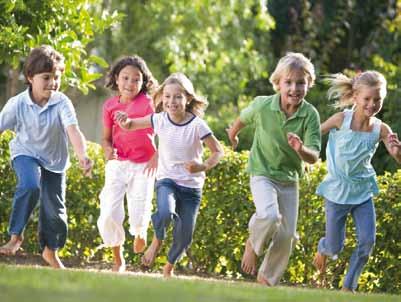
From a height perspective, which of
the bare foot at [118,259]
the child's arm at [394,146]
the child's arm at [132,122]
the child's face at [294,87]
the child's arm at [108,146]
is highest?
the child's face at [294,87]

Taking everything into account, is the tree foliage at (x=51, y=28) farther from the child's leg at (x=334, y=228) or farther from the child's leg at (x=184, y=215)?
the child's leg at (x=334, y=228)

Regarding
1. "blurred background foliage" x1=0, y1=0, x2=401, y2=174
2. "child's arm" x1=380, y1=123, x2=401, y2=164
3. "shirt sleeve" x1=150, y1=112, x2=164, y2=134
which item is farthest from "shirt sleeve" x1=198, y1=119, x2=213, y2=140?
"blurred background foliage" x1=0, y1=0, x2=401, y2=174

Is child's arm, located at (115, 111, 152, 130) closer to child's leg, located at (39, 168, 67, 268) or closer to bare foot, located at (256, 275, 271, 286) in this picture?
child's leg, located at (39, 168, 67, 268)

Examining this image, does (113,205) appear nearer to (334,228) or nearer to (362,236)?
(334,228)

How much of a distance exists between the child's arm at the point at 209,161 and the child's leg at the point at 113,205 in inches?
40.4

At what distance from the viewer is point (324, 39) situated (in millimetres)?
21391

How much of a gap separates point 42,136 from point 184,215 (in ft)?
4.30

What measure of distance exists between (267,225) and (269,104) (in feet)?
3.19

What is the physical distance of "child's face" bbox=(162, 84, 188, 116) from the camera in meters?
9.78

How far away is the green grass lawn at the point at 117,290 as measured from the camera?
20.7ft

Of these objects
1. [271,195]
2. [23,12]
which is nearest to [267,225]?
[271,195]

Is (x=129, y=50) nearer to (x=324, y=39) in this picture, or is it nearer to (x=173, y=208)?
(x=324, y=39)

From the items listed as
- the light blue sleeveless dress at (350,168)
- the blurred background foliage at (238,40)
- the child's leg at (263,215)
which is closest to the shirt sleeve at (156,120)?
the child's leg at (263,215)

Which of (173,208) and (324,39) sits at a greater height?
(324,39)
